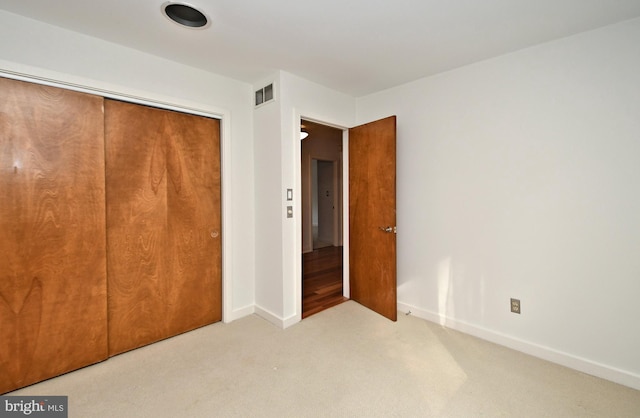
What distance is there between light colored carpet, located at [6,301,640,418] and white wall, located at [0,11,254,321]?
29.0 inches

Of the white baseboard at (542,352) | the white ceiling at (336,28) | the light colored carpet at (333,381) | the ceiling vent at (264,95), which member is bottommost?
the light colored carpet at (333,381)

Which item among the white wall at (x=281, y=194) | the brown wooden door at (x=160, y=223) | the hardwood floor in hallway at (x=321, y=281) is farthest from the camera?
the hardwood floor in hallway at (x=321, y=281)

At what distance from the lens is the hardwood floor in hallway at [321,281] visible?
3.32 m

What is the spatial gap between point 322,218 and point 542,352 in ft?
17.8

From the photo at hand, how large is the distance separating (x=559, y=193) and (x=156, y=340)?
354 cm

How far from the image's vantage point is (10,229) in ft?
6.03

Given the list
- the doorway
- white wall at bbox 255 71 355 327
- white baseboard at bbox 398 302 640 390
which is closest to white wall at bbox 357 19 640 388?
white baseboard at bbox 398 302 640 390

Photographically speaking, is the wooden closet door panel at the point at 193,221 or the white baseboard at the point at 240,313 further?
the white baseboard at the point at 240,313

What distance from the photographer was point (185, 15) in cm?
186

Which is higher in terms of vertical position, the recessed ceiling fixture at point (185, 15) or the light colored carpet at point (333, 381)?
the recessed ceiling fixture at point (185, 15)

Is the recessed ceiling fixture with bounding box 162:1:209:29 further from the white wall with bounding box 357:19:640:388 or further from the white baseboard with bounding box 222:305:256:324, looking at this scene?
the white baseboard with bounding box 222:305:256:324

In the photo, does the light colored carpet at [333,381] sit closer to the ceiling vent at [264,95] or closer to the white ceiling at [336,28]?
the ceiling vent at [264,95]

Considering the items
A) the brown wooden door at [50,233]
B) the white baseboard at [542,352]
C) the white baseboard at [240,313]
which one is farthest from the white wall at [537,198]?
the brown wooden door at [50,233]

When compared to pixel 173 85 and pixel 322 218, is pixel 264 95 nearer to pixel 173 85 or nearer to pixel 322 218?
pixel 173 85
